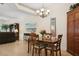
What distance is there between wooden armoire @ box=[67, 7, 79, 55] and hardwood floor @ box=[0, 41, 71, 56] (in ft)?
0.96

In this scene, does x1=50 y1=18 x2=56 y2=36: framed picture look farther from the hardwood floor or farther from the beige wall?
the hardwood floor

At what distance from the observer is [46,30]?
318cm

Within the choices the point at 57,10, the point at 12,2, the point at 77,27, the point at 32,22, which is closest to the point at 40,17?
the point at 32,22

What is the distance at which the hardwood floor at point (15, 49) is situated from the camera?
311cm

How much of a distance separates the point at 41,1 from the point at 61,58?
4.19ft

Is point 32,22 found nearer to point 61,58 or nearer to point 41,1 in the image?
point 41,1

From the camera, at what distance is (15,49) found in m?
3.20

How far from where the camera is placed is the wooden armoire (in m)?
3.34

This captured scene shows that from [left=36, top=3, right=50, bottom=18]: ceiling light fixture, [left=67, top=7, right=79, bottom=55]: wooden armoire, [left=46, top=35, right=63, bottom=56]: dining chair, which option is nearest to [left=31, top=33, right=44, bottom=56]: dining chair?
[left=46, top=35, right=63, bottom=56]: dining chair

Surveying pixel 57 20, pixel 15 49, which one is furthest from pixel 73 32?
pixel 15 49

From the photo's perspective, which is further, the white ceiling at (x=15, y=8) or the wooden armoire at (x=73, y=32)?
the wooden armoire at (x=73, y=32)

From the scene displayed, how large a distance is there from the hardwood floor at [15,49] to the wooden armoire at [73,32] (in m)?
0.29

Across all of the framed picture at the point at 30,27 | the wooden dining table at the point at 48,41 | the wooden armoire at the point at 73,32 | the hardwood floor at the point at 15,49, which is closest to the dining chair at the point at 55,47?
the wooden dining table at the point at 48,41

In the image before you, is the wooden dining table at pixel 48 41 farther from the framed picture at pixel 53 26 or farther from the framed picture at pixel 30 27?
the framed picture at pixel 30 27
